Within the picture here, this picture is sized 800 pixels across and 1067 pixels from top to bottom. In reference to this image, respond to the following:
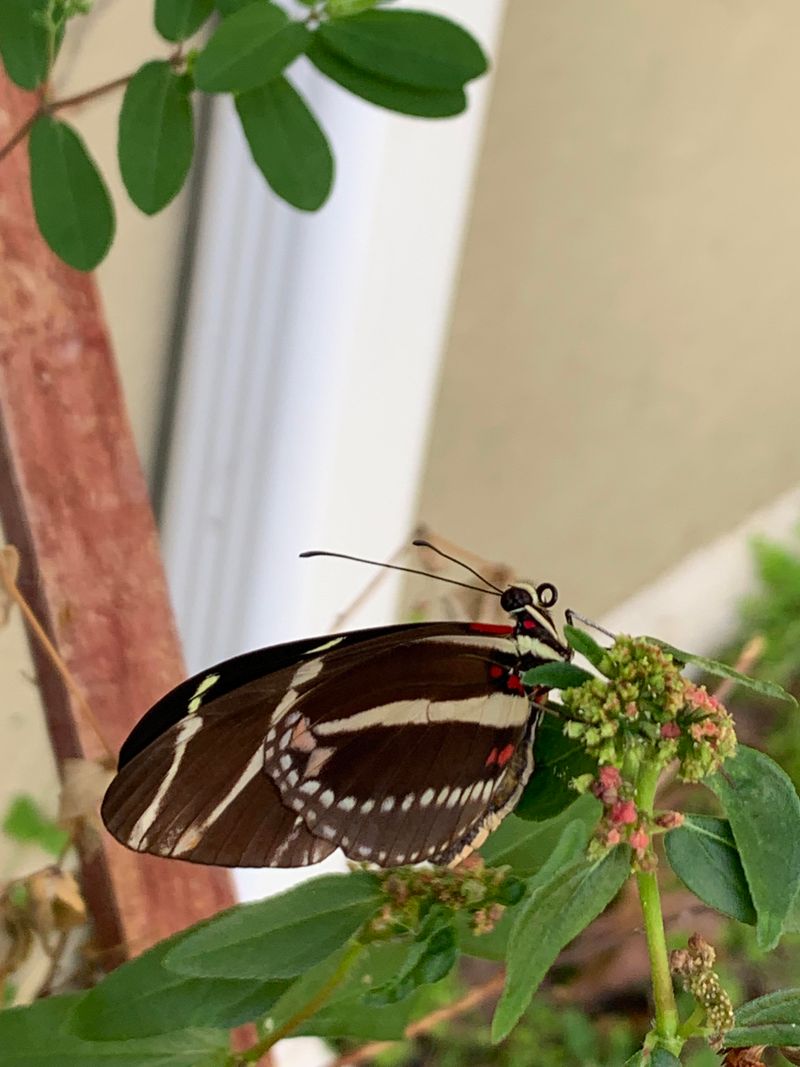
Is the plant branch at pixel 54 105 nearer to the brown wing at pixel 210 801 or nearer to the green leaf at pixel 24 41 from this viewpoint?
the green leaf at pixel 24 41

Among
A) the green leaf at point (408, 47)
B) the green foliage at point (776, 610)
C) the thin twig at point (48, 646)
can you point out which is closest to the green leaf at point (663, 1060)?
the thin twig at point (48, 646)

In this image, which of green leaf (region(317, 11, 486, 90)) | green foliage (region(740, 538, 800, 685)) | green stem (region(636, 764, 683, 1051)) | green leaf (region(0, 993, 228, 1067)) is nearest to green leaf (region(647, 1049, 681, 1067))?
green stem (region(636, 764, 683, 1051))

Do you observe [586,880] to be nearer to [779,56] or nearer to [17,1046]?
[17,1046]

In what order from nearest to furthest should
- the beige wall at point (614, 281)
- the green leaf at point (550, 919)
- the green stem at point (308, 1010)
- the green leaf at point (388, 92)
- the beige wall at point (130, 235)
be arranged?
the green leaf at point (550, 919), the green stem at point (308, 1010), the green leaf at point (388, 92), the beige wall at point (130, 235), the beige wall at point (614, 281)

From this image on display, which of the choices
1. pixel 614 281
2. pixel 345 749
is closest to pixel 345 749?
pixel 345 749

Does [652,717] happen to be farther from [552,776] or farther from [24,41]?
[24,41]

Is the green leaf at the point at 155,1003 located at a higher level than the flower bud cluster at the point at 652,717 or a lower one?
lower

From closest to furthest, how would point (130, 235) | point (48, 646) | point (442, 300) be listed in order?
point (48, 646) → point (130, 235) → point (442, 300)
